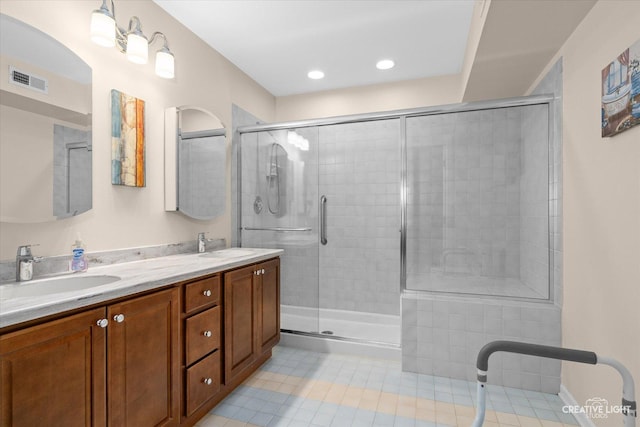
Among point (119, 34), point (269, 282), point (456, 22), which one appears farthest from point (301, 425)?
point (456, 22)

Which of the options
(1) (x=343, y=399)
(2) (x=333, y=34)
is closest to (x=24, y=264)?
(1) (x=343, y=399)

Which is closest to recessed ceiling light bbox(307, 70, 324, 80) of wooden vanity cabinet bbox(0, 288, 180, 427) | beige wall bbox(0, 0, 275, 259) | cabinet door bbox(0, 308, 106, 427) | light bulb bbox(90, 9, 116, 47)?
beige wall bbox(0, 0, 275, 259)

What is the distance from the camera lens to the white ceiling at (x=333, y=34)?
7.57ft

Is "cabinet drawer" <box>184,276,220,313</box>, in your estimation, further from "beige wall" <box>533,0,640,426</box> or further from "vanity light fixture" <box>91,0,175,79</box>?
"beige wall" <box>533,0,640,426</box>

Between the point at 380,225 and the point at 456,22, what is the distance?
1983 mm

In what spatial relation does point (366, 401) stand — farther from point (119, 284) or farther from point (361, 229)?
point (361, 229)

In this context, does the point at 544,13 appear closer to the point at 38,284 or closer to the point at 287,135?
the point at 287,135

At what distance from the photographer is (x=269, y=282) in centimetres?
256

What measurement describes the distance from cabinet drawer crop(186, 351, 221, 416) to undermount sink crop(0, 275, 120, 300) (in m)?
Answer: 0.67

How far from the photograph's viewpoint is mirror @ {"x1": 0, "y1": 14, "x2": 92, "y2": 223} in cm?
144

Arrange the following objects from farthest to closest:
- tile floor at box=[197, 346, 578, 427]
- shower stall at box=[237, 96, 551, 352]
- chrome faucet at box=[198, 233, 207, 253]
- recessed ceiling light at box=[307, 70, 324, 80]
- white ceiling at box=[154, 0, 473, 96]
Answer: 1. recessed ceiling light at box=[307, 70, 324, 80]
2. chrome faucet at box=[198, 233, 207, 253]
3. shower stall at box=[237, 96, 551, 352]
4. white ceiling at box=[154, 0, 473, 96]
5. tile floor at box=[197, 346, 578, 427]

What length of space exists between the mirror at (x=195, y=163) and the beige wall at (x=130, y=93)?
0.23 feet

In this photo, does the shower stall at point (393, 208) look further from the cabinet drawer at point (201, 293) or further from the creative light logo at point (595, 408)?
the cabinet drawer at point (201, 293)

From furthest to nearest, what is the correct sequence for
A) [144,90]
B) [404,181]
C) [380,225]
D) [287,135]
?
[380,225] → [287,135] → [404,181] → [144,90]
